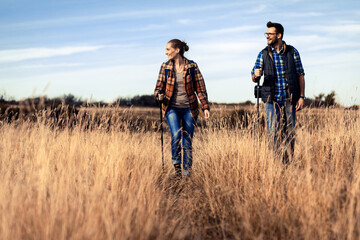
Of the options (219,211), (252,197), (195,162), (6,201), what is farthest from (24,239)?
(195,162)

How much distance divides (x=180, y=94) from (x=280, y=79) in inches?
65.1

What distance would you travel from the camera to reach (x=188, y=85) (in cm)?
539

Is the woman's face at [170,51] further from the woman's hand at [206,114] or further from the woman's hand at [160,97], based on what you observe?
the woman's hand at [206,114]

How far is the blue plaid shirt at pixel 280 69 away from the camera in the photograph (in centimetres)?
569

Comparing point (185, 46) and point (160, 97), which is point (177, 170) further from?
point (185, 46)

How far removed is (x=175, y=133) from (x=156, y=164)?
2.19 feet

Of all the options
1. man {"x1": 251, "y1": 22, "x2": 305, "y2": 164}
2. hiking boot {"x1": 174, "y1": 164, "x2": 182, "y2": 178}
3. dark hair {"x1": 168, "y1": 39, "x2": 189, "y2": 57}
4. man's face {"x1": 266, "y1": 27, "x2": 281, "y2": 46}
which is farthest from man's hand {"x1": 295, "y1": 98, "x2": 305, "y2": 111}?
hiking boot {"x1": 174, "y1": 164, "x2": 182, "y2": 178}

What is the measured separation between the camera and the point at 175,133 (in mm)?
5379

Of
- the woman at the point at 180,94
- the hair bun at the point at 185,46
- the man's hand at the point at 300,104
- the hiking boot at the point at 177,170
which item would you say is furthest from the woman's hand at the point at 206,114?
the man's hand at the point at 300,104

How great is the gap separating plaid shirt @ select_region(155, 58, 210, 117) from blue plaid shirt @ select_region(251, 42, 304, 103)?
1.05 m

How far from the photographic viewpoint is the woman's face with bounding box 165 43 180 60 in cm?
541

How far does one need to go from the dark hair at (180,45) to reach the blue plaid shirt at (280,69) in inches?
47.7

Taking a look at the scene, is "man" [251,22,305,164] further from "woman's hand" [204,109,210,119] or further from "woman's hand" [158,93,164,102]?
"woman's hand" [158,93,164,102]

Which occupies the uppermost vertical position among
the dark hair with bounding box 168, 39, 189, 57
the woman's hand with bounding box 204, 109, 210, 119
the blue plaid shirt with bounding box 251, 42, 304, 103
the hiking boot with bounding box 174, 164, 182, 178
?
the dark hair with bounding box 168, 39, 189, 57
